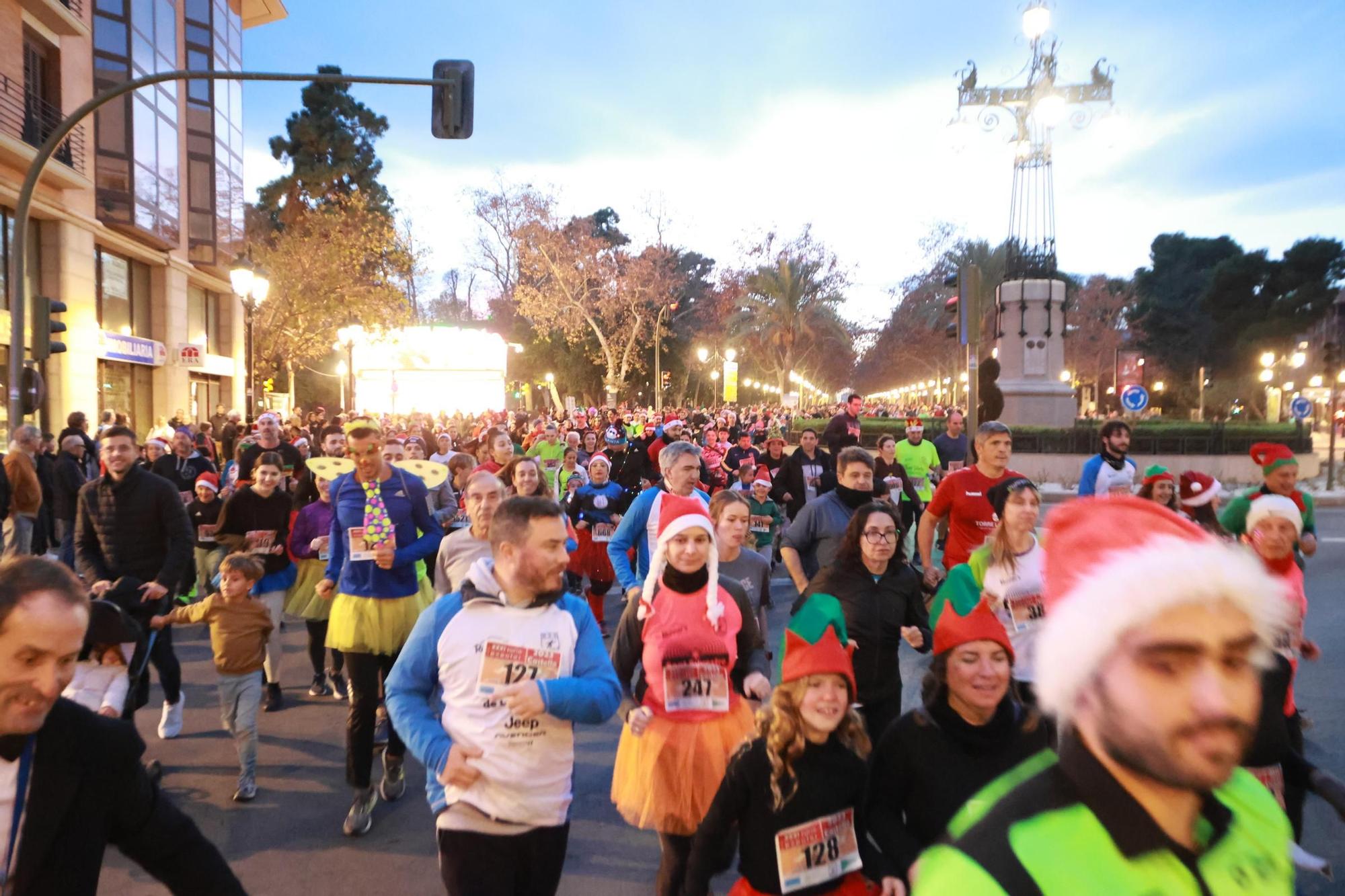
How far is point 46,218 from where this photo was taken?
19609 mm

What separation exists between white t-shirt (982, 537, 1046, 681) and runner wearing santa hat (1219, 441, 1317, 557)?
1.52 meters

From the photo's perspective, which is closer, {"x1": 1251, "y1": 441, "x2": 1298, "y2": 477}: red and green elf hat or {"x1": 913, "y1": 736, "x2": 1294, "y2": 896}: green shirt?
{"x1": 913, "y1": 736, "x2": 1294, "y2": 896}: green shirt

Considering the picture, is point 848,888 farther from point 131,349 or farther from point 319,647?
point 131,349

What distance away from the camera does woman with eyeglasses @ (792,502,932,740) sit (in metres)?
4.17

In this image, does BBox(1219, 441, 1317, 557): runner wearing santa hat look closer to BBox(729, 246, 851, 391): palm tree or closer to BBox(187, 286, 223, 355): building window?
BBox(187, 286, 223, 355): building window

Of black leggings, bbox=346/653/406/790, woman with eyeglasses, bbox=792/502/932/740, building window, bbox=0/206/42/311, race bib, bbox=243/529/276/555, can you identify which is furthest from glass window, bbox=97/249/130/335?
woman with eyeglasses, bbox=792/502/932/740

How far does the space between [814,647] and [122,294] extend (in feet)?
84.5

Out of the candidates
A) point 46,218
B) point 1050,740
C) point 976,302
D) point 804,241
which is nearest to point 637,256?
point 804,241

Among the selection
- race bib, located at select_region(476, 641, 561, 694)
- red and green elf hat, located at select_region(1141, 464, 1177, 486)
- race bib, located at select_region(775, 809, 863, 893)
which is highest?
red and green elf hat, located at select_region(1141, 464, 1177, 486)

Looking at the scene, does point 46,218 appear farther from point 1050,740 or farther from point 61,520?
point 1050,740

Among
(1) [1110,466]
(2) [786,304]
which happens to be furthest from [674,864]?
(2) [786,304]

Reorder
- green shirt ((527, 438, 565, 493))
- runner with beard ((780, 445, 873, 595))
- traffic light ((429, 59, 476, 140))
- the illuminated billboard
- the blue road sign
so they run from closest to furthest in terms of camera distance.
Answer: runner with beard ((780, 445, 873, 595))
traffic light ((429, 59, 476, 140))
green shirt ((527, 438, 565, 493))
the blue road sign
the illuminated billboard

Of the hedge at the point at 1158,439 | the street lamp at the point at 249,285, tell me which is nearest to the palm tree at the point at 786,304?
the hedge at the point at 1158,439

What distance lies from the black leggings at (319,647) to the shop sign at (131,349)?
1815 centimetres
